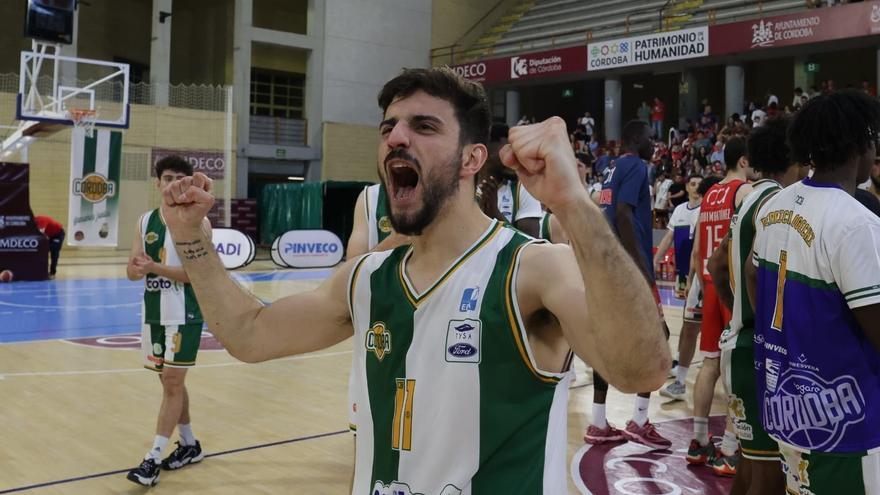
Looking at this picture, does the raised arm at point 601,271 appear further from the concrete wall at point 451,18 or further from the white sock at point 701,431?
the concrete wall at point 451,18

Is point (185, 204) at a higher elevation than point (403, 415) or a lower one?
higher

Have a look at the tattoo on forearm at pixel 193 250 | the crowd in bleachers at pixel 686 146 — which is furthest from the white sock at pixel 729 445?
the crowd in bleachers at pixel 686 146

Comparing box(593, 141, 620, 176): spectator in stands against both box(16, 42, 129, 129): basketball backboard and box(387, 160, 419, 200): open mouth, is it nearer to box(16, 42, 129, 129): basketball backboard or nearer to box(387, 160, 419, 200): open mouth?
box(16, 42, 129, 129): basketball backboard

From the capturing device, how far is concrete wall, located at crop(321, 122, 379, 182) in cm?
2794

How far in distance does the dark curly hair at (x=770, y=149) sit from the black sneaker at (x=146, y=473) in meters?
3.75

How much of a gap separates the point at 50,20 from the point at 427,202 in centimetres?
1611

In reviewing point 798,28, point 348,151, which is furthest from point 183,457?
point 348,151

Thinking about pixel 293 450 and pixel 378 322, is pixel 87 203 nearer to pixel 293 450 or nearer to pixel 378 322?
pixel 293 450

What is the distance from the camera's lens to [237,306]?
2180 mm

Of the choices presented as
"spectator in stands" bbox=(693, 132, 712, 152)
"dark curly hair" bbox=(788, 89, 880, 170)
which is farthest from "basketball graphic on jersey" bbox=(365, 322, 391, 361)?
"spectator in stands" bbox=(693, 132, 712, 152)

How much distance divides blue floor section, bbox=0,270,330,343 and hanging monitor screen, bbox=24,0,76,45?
4.67m

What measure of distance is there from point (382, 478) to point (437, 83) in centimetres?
97

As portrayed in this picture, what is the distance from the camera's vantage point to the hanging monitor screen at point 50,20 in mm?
15352

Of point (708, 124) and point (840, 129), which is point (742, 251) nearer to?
point (840, 129)
